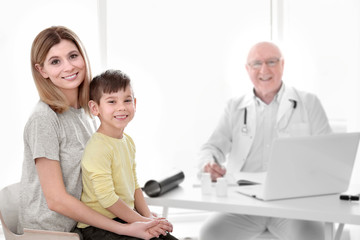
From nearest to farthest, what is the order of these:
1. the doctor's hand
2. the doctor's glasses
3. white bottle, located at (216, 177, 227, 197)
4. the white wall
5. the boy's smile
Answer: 1. the boy's smile
2. white bottle, located at (216, 177, 227, 197)
3. the doctor's hand
4. the doctor's glasses
5. the white wall

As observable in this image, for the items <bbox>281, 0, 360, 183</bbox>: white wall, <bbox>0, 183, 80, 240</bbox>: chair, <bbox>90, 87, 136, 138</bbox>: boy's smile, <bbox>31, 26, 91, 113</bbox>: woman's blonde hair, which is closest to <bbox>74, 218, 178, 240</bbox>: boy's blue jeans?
<bbox>0, 183, 80, 240</bbox>: chair

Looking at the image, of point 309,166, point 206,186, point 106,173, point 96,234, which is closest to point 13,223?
point 96,234

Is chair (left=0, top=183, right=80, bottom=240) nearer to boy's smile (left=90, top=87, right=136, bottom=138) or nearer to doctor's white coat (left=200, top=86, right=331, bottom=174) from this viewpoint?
boy's smile (left=90, top=87, right=136, bottom=138)

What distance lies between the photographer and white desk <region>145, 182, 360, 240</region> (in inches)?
78.1

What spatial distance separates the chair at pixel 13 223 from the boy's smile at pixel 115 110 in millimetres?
436

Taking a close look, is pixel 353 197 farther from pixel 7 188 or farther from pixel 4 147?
pixel 4 147

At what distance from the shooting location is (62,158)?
2.07m

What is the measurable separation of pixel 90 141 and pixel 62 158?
5.0 inches

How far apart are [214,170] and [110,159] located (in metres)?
0.72

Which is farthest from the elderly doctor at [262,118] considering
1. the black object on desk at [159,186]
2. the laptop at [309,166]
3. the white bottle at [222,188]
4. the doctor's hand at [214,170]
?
the laptop at [309,166]

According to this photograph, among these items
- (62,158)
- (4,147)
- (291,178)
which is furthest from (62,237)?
(4,147)

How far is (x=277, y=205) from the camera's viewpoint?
82.4 inches

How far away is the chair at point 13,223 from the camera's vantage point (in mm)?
1933

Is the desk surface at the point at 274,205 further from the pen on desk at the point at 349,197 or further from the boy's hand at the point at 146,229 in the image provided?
the boy's hand at the point at 146,229
